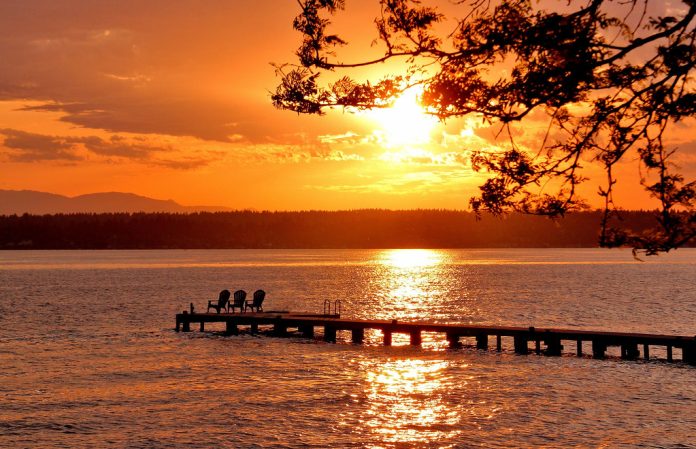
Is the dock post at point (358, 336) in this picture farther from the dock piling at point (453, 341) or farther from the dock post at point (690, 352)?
the dock post at point (690, 352)

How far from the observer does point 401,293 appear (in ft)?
360

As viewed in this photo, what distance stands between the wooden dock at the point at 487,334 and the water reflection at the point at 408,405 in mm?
5678

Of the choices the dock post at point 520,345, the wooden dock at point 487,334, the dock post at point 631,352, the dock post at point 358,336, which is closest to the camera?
the wooden dock at point 487,334

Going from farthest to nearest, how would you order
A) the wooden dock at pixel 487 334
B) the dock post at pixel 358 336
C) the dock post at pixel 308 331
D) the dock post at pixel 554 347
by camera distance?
the dock post at pixel 308 331 → the dock post at pixel 358 336 → the dock post at pixel 554 347 → the wooden dock at pixel 487 334

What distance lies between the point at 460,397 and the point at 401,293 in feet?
257

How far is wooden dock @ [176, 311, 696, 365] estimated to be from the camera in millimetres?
39438

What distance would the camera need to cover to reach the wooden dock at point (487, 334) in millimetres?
39438

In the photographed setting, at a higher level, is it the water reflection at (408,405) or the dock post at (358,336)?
the dock post at (358,336)

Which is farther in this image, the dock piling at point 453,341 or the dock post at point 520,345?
the dock piling at point 453,341

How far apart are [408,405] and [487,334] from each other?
621 inches

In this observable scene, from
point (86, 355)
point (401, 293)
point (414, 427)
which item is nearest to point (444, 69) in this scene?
point (414, 427)

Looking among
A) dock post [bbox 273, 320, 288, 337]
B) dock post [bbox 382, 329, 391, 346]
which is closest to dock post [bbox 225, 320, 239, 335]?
dock post [bbox 273, 320, 288, 337]

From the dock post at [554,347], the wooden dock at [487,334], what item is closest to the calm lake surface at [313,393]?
the dock post at [554,347]

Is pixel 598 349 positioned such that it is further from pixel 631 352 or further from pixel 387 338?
pixel 387 338
